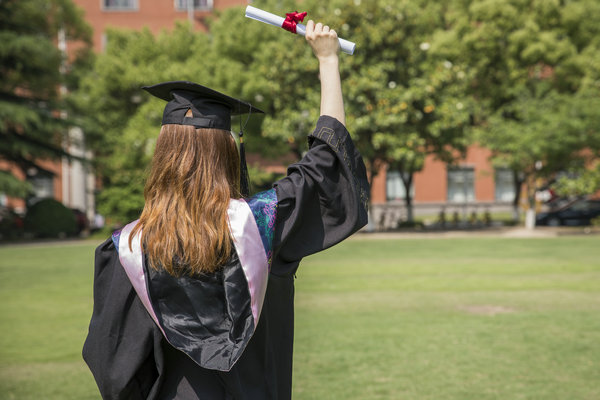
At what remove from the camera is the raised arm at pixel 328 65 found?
234 cm

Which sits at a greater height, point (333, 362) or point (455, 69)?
point (455, 69)

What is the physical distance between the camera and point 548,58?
2766cm

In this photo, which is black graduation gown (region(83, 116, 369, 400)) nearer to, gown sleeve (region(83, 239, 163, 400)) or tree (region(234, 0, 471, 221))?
gown sleeve (region(83, 239, 163, 400))

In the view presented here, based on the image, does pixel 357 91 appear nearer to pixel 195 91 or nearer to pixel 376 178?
pixel 376 178

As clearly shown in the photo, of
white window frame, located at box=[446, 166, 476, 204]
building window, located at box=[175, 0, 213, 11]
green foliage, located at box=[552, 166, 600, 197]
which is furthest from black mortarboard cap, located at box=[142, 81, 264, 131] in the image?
white window frame, located at box=[446, 166, 476, 204]

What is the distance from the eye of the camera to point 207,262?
6.69ft

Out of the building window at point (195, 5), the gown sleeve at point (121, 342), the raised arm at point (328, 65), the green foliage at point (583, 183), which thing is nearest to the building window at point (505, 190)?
the green foliage at point (583, 183)

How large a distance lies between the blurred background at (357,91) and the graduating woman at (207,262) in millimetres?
20294

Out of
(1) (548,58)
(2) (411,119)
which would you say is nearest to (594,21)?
(1) (548,58)

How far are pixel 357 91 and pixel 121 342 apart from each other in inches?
838

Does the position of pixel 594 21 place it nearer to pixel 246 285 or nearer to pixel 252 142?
pixel 252 142

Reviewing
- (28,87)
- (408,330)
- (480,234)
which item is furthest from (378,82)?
(408,330)

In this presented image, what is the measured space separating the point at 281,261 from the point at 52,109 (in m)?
27.8

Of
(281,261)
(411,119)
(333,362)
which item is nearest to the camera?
(281,261)
